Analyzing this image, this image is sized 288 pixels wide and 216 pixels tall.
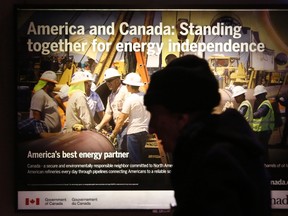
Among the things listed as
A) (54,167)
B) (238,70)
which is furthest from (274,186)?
(54,167)

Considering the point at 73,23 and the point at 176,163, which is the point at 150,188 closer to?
the point at 73,23

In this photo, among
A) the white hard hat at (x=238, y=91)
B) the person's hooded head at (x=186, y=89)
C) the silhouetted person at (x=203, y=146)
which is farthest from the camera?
the white hard hat at (x=238, y=91)

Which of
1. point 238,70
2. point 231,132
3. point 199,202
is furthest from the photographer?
point 238,70

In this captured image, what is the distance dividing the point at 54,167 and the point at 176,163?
6.79 ft

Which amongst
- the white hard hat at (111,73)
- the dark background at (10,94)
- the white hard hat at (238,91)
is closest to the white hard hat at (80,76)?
the white hard hat at (111,73)

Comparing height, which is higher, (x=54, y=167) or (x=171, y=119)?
(x=171, y=119)

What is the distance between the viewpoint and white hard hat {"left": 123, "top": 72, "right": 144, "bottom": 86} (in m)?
3.19

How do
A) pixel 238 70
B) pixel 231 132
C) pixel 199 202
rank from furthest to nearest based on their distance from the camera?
pixel 238 70, pixel 231 132, pixel 199 202

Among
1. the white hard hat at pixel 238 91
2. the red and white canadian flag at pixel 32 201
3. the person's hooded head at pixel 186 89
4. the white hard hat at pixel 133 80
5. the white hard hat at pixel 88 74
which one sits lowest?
the red and white canadian flag at pixel 32 201

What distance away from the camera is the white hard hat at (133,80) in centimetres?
319

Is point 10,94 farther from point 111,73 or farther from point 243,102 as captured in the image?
point 243,102

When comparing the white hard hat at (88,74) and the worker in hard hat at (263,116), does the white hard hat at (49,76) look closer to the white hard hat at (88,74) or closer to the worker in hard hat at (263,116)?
the white hard hat at (88,74)

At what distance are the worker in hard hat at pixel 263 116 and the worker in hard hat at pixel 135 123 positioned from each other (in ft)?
2.27

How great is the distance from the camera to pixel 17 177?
324 cm
